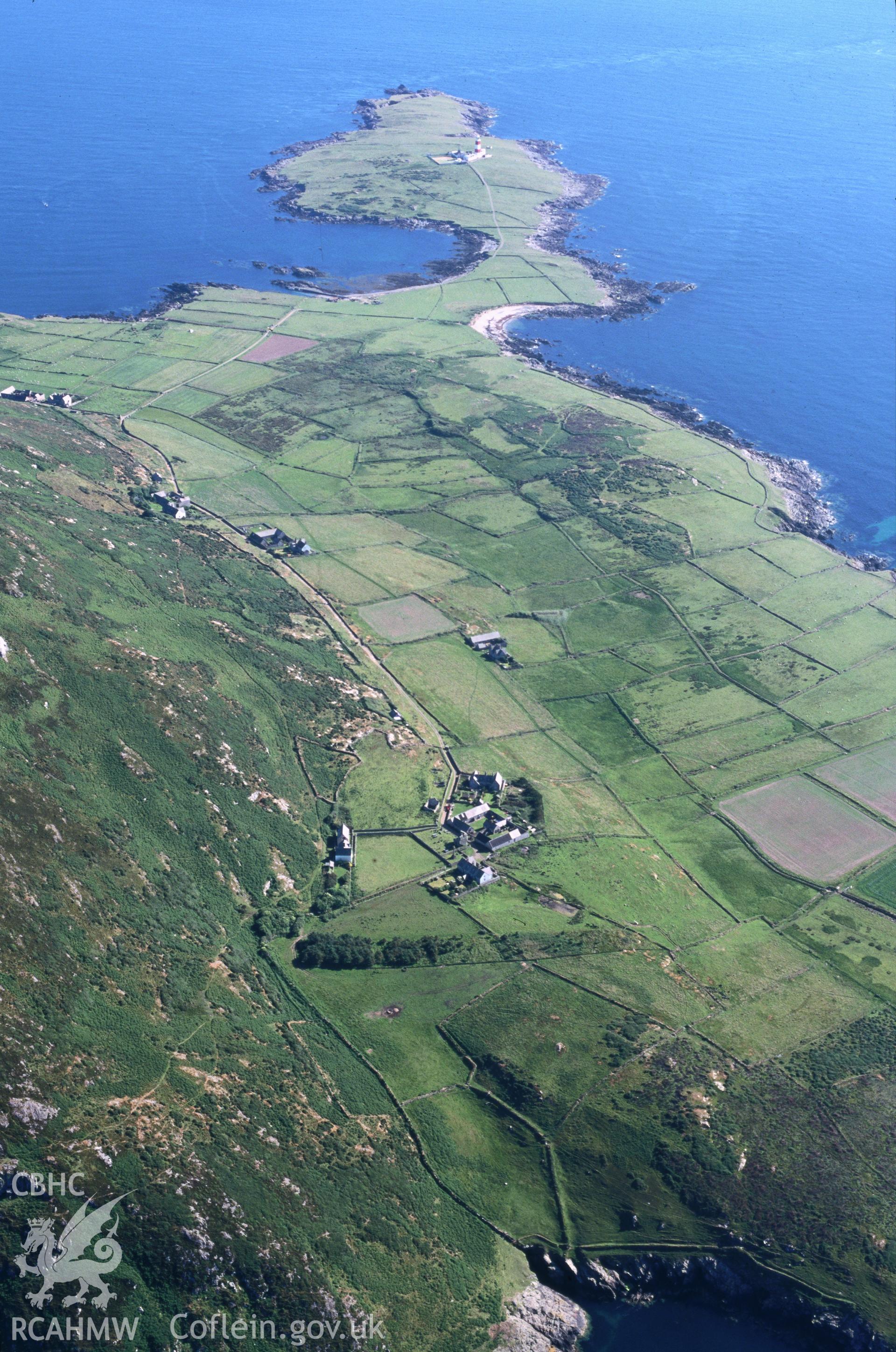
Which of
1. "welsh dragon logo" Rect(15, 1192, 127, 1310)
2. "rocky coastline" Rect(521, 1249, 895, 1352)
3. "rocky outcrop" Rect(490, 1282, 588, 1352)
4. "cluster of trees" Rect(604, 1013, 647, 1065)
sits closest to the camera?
"welsh dragon logo" Rect(15, 1192, 127, 1310)

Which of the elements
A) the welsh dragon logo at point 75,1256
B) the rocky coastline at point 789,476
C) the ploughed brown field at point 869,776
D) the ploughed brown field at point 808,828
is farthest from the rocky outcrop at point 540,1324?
the rocky coastline at point 789,476

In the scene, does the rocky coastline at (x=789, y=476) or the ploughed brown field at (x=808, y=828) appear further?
the rocky coastline at (x=789, y=476)

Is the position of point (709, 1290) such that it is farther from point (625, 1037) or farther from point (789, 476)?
point (789, 476)

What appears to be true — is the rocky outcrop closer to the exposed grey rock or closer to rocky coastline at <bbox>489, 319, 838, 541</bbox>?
the exposed grey rock

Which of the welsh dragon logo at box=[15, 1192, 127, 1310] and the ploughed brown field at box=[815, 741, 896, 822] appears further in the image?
Answer: the ploughed brown field at box=[815, 741, 896, 822]

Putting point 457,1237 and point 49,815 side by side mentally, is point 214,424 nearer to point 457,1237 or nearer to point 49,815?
point 49,815

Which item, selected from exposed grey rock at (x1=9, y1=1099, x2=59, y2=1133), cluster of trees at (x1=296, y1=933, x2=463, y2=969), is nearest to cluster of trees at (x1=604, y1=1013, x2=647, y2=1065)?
cluster of trees at (x1=296, y1=933, x2=463, y2=969)

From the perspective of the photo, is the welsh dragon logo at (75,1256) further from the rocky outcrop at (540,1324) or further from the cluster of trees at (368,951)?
the cluster of trees at (368,951)
